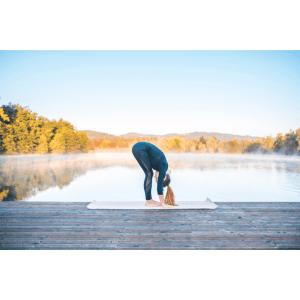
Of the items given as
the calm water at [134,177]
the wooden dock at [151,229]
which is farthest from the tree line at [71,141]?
the wooden dock at [151,229]

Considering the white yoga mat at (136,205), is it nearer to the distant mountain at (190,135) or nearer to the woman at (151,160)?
the woman at (151,160)

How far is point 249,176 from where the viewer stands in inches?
253

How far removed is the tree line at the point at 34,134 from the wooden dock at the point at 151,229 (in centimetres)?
302

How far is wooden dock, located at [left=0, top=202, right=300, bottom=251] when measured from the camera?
232 centimetres

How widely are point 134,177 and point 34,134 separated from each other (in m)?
2.91

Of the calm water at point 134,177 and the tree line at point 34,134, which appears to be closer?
the calm water at point 134,177

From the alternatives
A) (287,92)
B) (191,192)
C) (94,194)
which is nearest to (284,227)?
(191,192)

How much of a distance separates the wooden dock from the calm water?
7.98 feet

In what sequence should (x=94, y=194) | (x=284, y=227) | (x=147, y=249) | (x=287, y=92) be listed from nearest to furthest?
(x=147, y=249)
(x=284, y=227)
(x=94, y=194)
(x=287, y=92)

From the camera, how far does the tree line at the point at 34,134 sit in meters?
6.04

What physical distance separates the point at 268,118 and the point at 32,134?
21.0 feet

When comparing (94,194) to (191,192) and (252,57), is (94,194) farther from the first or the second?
(252,57)

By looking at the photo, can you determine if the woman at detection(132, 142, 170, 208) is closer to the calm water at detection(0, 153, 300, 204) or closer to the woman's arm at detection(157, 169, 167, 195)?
the woman's arm at detection(157, 169, 167, 195)

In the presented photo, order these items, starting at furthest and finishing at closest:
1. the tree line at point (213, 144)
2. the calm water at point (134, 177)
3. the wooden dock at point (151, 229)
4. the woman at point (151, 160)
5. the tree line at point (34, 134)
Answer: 1. the tree line at point (213, 144)
2. the tree line at point (34, 134)
3. the calm water at point (134, 177)
4. the woman at point (151, 160)
5. the wooden dock at point (151, 229)
